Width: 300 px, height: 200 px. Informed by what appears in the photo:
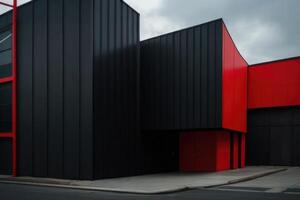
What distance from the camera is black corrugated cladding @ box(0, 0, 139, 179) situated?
63.5ft

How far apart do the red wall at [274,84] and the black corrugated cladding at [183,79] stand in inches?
418

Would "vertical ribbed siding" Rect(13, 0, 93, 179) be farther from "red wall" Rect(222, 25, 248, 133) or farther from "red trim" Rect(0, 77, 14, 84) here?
"red wall" Rect(222, 25, 248, 133)

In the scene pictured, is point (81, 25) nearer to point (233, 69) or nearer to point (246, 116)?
point (233, 69)

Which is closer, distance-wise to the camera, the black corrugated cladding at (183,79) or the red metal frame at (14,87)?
the black corrugated cladding at (183,79)

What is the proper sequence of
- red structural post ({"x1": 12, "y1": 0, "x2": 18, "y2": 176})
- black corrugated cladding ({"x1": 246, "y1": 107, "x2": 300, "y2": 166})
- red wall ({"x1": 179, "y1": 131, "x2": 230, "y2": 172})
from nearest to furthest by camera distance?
1. red structural post ({"x1": 12, "y1": 0, "x2": 18, "y2": 176})
2. red wall ({"x1": 179, "y1": 131, "x2": 230, "y2": 172})
3. black corrugated cladding ({"x1": 246, "y1": 107, "x2": 300, "y2": 166})

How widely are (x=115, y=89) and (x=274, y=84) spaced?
1486cm

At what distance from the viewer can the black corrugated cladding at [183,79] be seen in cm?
2130

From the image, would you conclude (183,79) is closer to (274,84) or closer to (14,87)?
(14,87)

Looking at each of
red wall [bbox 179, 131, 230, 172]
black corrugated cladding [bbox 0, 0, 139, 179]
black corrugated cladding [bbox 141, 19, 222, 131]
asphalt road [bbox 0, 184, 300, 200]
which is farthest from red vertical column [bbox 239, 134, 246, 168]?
asphalt road [bbox 0, 184, 300, 200]

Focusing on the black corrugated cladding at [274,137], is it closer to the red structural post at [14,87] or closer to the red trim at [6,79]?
the red structural post at [14,87]

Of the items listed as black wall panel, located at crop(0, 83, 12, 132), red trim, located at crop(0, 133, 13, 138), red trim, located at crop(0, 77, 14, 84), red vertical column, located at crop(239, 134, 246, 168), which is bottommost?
red vertical column, located at crop(239, 134, 246, 168)

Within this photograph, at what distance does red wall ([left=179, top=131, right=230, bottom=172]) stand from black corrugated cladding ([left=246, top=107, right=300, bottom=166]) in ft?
19.7

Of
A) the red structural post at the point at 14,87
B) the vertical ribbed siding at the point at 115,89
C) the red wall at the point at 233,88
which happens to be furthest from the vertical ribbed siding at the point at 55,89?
the red wall at the point at 233,88

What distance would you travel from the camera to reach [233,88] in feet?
80.4
